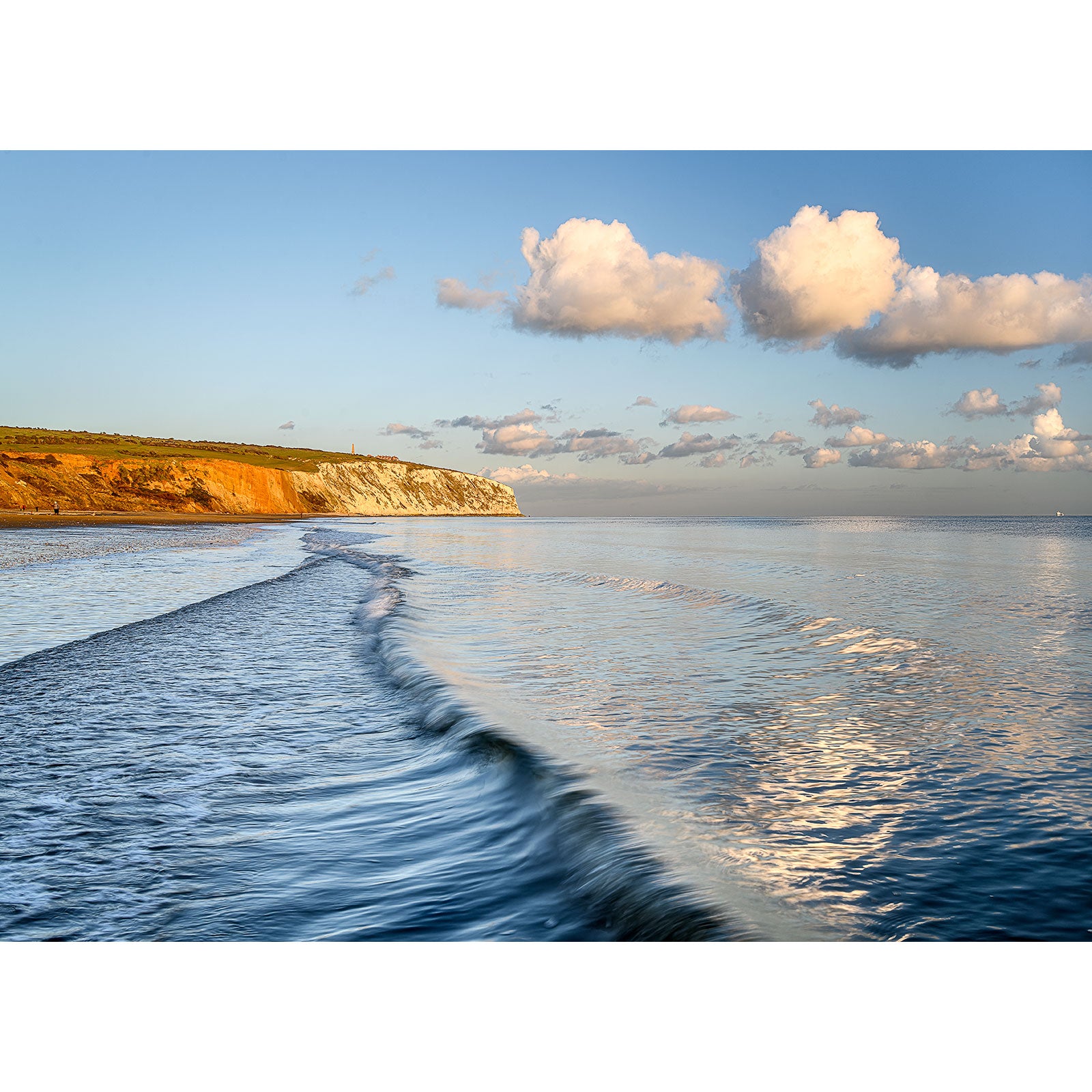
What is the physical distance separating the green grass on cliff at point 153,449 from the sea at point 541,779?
93.6 metres

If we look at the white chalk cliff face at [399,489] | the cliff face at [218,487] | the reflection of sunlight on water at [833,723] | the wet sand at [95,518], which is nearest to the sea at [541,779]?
the reflection of sunlight on water at [833,723]

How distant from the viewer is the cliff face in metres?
81.6

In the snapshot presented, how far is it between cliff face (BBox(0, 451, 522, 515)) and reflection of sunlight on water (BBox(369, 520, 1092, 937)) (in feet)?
259

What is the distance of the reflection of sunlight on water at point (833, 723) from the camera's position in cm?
396

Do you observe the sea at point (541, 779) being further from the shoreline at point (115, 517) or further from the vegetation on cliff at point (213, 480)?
the vegetation on cliff at point (213, 480)

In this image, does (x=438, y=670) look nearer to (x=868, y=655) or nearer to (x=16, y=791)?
(x=16, y=791)

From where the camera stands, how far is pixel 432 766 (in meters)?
5.82

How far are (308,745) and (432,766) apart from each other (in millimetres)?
1046

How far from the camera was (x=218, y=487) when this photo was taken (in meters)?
105

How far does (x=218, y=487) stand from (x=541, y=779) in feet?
357

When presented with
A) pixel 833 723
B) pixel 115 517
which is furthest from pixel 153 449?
pixel 833 723

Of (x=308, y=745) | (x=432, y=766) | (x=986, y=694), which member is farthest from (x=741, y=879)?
(x=986, y=694)

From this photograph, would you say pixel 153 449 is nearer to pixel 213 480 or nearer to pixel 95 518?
pixel 213 480

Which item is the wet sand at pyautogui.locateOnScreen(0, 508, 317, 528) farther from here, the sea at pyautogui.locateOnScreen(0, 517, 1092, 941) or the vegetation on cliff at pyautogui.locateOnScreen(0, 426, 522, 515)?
the sea at pyautogui.locateOnScreen(0, 517, 1092, 941)
